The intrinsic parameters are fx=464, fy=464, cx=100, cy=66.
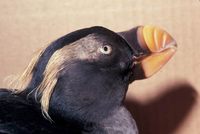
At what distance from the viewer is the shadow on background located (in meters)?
1.28

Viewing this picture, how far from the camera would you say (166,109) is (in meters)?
1.29

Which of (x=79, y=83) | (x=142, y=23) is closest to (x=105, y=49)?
(x=79, y=83)

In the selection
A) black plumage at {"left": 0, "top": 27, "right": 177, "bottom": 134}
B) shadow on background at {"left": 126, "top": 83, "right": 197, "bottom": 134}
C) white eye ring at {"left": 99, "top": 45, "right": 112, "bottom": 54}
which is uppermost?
white eye ring at {"left": 99, "top": 45, "right": 112, "bottom": 54}

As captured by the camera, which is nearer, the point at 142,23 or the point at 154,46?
the point at 154,46

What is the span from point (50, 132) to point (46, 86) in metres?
0.09

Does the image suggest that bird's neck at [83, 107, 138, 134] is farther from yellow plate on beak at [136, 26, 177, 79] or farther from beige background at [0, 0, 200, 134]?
beige background at [0, 0, 200, 134]

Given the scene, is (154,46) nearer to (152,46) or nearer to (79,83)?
(152,46)

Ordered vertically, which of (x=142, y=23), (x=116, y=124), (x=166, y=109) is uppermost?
(x=142, y=23)

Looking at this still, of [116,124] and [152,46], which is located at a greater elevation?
[152,46]

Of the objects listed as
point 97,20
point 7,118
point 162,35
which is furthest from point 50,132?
point 97,20

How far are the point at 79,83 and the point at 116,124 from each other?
0.11 m

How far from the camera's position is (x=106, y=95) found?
2.94 feet

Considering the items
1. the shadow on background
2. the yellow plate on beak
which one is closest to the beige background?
the shadow on background

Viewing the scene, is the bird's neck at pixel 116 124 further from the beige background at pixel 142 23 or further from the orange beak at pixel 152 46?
the beige background at pixel 142 23
